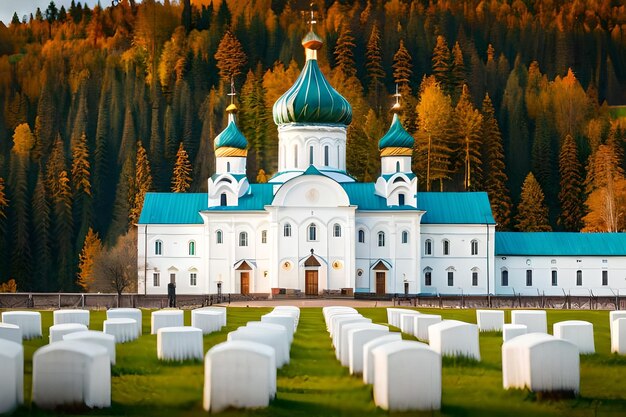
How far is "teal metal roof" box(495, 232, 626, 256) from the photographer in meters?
82.4

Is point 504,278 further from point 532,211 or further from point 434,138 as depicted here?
point 434,138

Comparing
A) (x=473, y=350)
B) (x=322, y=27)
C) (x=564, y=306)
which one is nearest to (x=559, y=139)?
(x=322, y=27)

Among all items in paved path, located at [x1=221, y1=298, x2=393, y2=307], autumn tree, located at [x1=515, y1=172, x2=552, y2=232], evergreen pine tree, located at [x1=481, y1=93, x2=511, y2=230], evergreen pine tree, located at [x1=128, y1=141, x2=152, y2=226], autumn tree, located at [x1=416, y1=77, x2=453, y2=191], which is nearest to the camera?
paved path, located at [x1=221, y1=298, x2=393, y2=307]

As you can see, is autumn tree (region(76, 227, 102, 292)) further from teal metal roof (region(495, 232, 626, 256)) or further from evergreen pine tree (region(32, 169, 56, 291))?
teal metal roof (region(495, 232, 626, 256))

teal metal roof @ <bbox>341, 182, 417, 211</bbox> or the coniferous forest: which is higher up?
the coniferous forest

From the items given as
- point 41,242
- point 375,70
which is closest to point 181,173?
point 41,242

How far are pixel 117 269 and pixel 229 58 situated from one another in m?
53.7

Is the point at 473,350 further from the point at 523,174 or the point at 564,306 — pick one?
the point at 523,174

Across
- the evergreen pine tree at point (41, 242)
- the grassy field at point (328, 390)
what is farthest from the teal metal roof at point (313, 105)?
the grassy field at point (328, 390)

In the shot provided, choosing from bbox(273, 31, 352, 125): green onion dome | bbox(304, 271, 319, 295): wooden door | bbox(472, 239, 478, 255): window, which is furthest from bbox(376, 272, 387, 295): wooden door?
bbox(273, 31, 352, 125): green onion dome

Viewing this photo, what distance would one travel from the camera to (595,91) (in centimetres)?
13388

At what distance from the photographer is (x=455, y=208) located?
84.1 m

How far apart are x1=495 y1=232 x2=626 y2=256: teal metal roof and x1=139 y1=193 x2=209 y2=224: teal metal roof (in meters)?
20.8

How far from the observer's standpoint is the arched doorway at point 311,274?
258 feet
